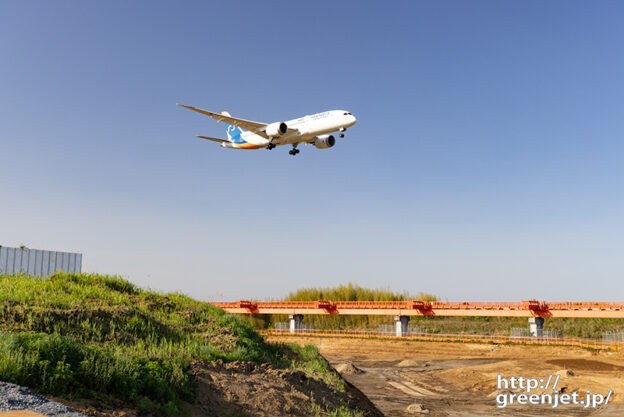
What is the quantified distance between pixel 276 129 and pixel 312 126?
2.67 metres

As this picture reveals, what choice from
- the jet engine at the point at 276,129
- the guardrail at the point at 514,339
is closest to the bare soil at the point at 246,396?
the jet engine at the point at 276,129

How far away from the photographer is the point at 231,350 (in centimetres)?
1653

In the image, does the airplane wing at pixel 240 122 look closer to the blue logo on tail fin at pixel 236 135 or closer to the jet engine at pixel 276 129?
the jet engine at pixel 276 129

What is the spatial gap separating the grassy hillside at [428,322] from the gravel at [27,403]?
208 ft

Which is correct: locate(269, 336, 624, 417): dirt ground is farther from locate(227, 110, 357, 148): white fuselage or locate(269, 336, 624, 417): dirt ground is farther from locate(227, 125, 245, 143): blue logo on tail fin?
locate(227, 125, 245, 143): blue logo on tail fin

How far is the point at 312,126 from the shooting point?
38.9 m

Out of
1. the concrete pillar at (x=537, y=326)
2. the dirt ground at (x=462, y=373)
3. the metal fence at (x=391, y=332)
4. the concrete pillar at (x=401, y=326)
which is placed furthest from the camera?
the metal fence at (x=391, y=332)

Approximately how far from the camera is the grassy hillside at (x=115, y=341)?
10.2m

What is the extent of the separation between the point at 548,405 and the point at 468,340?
2553 centimetres

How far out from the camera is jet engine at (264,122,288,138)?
38938 mm

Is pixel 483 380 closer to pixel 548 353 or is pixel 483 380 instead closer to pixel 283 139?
pixel 548 353

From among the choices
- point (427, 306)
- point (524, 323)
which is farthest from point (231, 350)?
point (524, 323)

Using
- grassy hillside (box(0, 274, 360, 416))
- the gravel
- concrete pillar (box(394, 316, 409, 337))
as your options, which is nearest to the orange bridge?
concrete pillar (box(394, 316, 409, 337))

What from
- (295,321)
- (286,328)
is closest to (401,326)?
(295,321)
